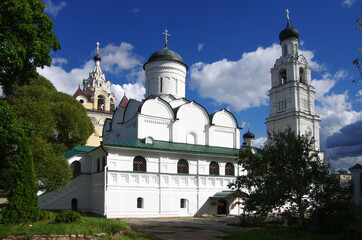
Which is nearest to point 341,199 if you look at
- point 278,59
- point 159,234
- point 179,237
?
point 179,237

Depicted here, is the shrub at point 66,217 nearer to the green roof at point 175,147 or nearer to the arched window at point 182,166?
the green roof at point 175,147

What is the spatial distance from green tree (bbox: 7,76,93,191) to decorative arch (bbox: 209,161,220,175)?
9.04 meters

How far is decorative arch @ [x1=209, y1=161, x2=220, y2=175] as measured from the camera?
23122mm

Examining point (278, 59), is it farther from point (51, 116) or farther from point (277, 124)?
point (51, 116)

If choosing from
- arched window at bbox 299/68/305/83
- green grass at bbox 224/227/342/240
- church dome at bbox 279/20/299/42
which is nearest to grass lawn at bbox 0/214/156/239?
green grass at bbox 224/227/342/240

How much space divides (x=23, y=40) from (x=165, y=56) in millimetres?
18482

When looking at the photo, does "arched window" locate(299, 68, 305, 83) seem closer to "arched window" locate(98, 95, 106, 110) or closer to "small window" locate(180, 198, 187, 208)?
"small window" locate(180, 198, 187, 208)

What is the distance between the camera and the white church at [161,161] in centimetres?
2005

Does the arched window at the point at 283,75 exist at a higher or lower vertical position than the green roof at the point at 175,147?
higher

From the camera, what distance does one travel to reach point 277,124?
1668 inches

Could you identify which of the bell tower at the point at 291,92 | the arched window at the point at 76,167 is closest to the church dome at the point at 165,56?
the arched window at the point at 76,167

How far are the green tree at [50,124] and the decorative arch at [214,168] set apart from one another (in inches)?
356

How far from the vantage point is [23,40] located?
1110cm

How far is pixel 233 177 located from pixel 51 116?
13.5 metres
